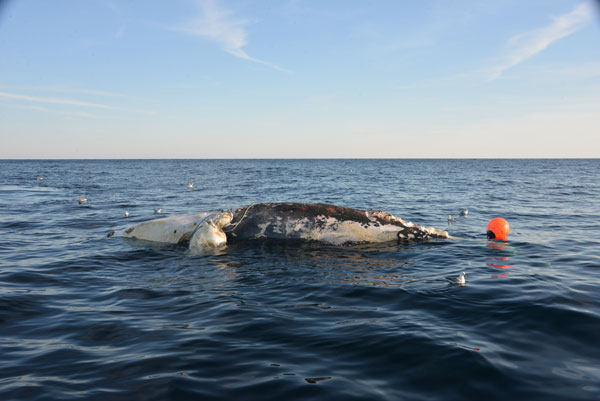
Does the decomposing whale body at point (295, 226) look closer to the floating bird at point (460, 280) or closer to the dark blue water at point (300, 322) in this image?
the dark blue water at point (300, 322)

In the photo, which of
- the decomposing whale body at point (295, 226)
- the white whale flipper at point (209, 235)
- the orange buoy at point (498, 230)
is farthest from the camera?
the orange buoy at point (498, 230)

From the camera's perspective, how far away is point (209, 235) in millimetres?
9492

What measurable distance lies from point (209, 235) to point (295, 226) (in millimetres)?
2278

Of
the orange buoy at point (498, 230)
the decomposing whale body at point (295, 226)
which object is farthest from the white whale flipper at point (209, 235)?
the orange buoy at point (498, 230)

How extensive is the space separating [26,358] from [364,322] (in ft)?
13.6

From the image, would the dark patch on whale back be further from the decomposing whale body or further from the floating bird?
the floating bird

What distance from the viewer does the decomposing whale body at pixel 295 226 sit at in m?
9.94

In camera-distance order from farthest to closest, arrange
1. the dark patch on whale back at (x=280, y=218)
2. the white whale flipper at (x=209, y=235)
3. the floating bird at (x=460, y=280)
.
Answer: the dark patch on whale back at (x=280, y=218)
the white whale flipper at (x=209, y=235)
the floating bird at (x=460, y=280)

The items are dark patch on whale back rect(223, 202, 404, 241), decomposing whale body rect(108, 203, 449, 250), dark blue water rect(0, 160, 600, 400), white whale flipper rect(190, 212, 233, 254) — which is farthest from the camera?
dark patch on whale back rect(223, 202, 404, 241)

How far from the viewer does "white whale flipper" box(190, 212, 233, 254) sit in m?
9.41

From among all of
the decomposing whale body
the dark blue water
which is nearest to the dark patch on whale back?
the decomposing whale body

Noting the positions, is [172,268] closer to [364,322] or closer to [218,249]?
[218,249]

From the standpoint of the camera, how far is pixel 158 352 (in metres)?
4.31

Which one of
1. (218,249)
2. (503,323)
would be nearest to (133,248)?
(218,249)
